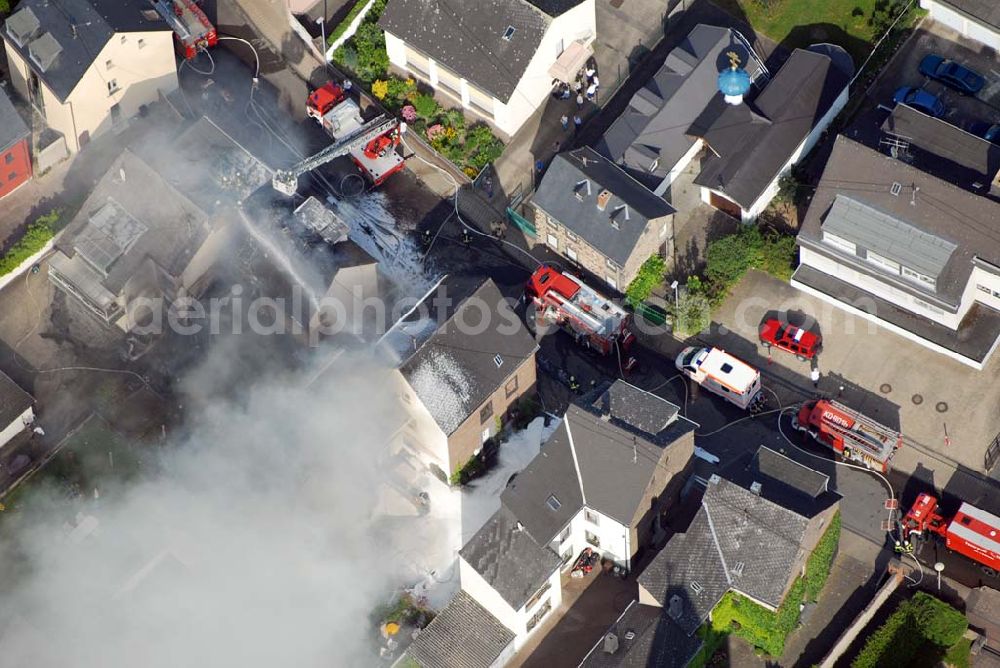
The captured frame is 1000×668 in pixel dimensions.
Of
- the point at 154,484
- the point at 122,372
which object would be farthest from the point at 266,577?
the point at 122,372

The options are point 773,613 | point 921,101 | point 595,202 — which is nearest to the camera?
point 773,613

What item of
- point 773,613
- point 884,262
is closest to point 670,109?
point 884,262

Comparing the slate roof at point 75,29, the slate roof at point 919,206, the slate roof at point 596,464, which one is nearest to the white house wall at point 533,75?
the slate roof at point 75,29

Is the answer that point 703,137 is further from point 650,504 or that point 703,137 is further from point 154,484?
point 154,484

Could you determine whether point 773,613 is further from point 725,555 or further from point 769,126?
point 769,126

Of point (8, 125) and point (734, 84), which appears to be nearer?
point (734, 84)

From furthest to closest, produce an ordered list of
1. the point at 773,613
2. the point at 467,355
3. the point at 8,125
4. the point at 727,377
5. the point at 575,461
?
the point at 8,125 < the point at 727,377 < the point at 467,355 < the point at 575,461 < the point at 773,613

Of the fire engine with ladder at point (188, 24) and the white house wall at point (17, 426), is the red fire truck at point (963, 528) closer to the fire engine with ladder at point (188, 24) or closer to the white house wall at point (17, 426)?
the white house wall at point (17, 426)
